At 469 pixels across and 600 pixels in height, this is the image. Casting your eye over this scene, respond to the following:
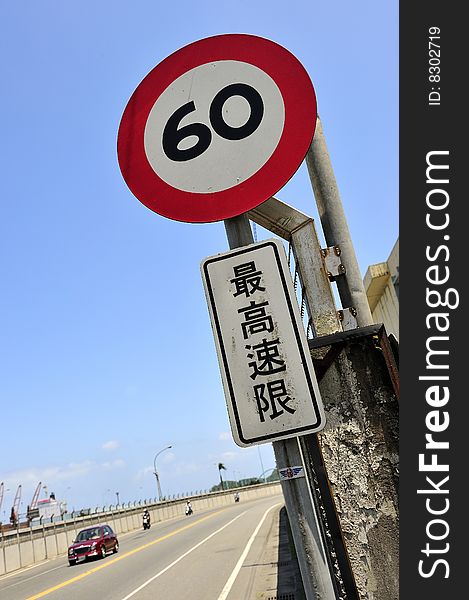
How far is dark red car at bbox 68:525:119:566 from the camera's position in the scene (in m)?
22.7

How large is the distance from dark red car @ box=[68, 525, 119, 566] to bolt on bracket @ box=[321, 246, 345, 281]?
22929 millimetres

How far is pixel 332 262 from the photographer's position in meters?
3.01

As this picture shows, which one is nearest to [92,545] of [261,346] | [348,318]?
[348,318]

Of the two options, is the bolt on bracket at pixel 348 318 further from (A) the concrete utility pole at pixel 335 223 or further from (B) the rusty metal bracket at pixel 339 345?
(B) the rusty metal bracket at pixel 339 345

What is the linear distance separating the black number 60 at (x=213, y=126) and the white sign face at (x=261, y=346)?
0.43m

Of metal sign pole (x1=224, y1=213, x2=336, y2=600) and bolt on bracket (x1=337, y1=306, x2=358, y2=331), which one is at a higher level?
bolt on bracket (x1=337, y1=306, x2=358, y2=331)

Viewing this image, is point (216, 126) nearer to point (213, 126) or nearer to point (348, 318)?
point (213, 126)

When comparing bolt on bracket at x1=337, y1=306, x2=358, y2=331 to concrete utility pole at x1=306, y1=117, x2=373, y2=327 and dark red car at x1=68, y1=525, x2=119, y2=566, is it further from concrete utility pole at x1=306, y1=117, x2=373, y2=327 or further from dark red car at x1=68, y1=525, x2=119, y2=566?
dark red car at x1=68, y1=525, x2=119, y2=566

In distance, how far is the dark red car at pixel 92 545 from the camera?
74.5 feet

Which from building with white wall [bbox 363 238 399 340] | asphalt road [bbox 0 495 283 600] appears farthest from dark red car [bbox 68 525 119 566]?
building with white wall [bbox 363 238 399 340]

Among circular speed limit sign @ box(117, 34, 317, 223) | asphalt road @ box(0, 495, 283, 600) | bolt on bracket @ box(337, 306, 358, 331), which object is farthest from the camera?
asphalt road @ box(0, 495, 283, 600)

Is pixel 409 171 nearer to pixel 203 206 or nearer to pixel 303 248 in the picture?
pixel 303 248

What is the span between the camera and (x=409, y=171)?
96.1 inches

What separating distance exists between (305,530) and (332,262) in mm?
1661
